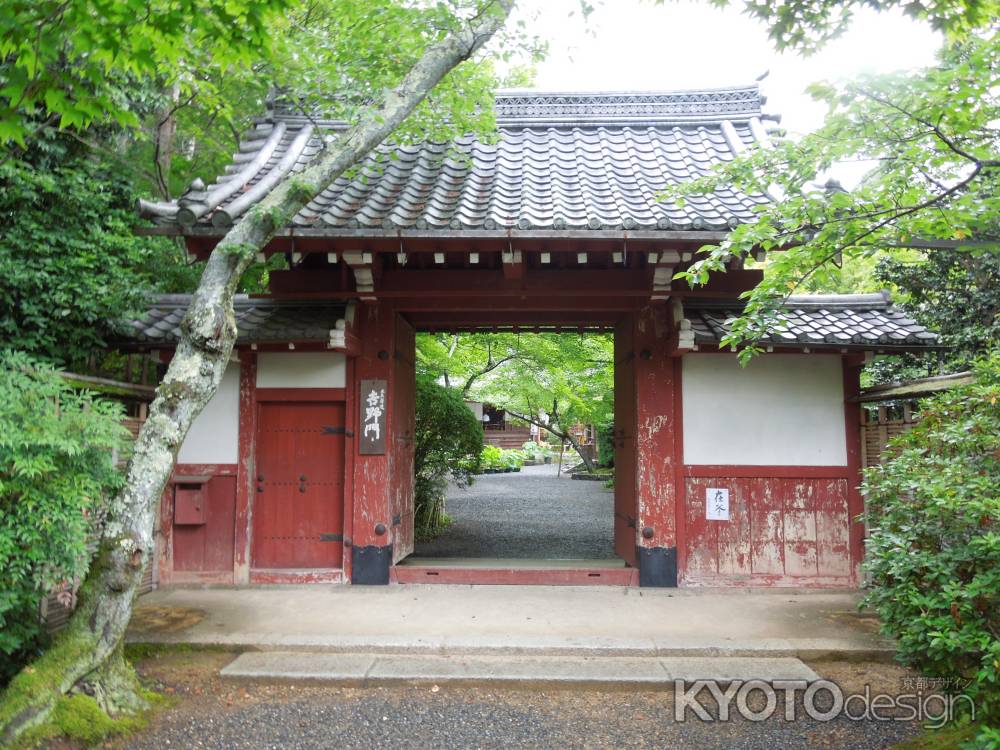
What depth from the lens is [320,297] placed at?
675cm

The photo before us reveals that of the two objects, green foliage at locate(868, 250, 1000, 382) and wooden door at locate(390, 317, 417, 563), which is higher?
green foliage at locate(868, 250, 1000, 382)

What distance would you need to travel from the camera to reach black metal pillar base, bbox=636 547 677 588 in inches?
256

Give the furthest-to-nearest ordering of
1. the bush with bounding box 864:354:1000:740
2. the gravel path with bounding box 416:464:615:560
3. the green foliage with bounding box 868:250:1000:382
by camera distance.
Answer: the gravel path with bounding box 416:464:615:560
the green foliage with bounding box 868:250:1000:382
the bush with bounding box 864:354:1000:740

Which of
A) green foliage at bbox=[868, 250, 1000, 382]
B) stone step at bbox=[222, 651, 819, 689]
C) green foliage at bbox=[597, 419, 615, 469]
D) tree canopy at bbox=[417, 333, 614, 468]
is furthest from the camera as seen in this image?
green foliage at bbox=[597, 419, 615, 469]

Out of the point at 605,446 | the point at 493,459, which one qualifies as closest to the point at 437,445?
the point at 605,446

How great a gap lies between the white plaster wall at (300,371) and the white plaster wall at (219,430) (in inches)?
11.9

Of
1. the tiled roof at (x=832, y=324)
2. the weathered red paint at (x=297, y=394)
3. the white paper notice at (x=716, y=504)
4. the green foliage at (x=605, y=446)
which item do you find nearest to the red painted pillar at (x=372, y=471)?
the weathered red paint at (x=297, y=394)

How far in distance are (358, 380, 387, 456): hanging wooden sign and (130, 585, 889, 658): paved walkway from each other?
142cm

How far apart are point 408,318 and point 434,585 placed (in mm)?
3116

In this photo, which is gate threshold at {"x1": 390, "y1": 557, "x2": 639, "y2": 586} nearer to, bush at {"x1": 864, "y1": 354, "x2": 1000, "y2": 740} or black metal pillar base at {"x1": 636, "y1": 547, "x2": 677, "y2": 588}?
black metal pillar base at {"x1": 636, "y1": 547, "x2": 677, "y2": 588}

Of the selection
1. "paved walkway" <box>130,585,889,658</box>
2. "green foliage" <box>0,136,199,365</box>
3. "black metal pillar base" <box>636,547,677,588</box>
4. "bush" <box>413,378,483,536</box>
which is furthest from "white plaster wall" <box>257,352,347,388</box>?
"black metal pillar base" <box>636,547,677,588</box>

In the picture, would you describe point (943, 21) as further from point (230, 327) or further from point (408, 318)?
point (408, 318)

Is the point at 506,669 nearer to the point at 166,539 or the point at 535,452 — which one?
the point at 166,539

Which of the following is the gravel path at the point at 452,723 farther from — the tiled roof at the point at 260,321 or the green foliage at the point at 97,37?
the green foliage at the point at 97,37
